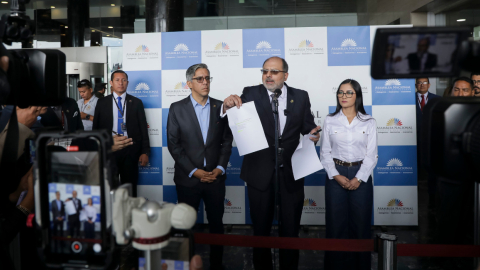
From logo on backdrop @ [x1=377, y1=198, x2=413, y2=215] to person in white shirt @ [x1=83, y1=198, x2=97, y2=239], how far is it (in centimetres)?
362

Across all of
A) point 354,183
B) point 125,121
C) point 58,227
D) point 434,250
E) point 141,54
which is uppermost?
point 141,54

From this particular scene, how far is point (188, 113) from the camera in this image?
3.29 metres

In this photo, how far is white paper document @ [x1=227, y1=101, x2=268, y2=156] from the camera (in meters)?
2.85

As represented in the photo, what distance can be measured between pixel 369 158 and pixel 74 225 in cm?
238

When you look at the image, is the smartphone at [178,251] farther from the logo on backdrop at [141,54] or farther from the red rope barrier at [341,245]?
the logo on backdrop at [141,54]

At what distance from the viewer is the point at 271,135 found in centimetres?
297

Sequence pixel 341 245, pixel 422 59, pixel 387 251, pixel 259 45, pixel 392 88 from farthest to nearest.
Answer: pixel 259 45
pixel 392 88
pixel 341 245
pixel 387 251
pixel 422 59

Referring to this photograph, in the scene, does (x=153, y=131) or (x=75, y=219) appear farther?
(x=153, y=131)

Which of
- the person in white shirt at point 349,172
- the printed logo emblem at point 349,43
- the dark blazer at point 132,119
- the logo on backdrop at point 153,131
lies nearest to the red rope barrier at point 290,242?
the person in white shirt at point 349,172

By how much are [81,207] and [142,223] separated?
0.67 feet

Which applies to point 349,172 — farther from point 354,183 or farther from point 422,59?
point 422,59

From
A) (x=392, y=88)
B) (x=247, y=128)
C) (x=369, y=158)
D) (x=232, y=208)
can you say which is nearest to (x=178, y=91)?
(x=232, y=208)

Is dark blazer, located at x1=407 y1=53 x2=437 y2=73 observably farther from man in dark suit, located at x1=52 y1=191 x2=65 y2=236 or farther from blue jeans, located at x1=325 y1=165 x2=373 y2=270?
blue jeans, located at x1=325 y1=165 x2=373 y2=270

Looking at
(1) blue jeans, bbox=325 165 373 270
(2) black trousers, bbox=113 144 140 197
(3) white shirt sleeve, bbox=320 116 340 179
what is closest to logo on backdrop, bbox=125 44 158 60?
(2) black trousers, bbox=113 144 140 197
